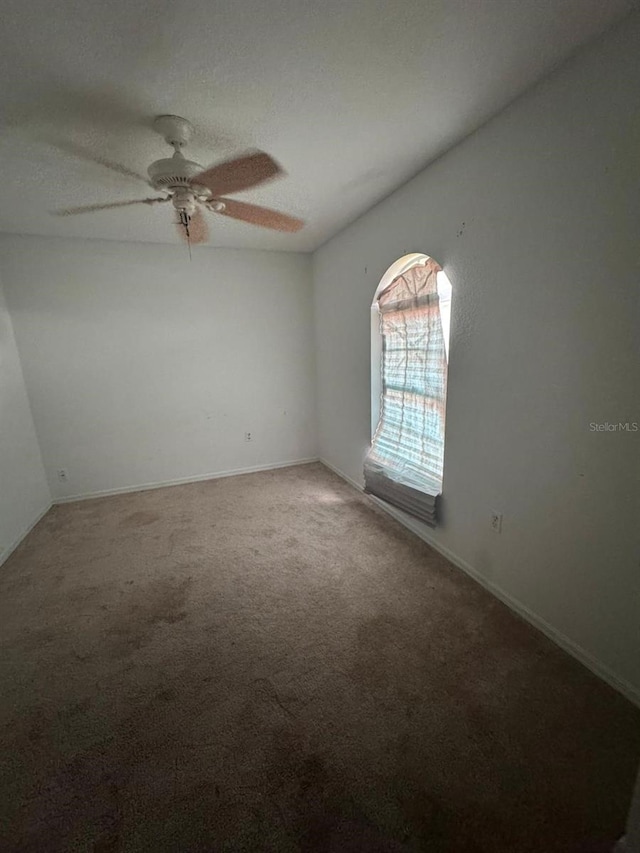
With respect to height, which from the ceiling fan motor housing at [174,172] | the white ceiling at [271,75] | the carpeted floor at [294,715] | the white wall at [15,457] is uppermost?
the white ceiling at [271,75]

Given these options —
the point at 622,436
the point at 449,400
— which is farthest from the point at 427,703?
the point at 449,400

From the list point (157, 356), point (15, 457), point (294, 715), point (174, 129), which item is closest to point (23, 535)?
point (15, 457)

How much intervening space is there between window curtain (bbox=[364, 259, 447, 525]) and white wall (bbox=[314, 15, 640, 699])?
0.59ft

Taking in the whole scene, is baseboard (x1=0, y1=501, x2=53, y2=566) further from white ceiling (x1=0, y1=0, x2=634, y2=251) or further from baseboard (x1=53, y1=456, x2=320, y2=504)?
white ceiling (x1=0, y1=0, x2=634, y2=251)

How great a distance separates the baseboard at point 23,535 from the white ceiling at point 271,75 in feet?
7.88

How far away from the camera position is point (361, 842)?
3.25 feet

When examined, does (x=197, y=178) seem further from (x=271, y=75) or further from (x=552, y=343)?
(x=552, y=343)

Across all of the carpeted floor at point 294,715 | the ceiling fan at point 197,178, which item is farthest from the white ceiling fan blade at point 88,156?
the carpeted floor at point 294,715

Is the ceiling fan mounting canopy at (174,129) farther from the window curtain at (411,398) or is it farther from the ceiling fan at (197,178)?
the window curtain at (411,398)

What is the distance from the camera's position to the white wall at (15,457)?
260cm

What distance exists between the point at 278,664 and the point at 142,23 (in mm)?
2441

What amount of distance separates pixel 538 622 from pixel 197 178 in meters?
2.84

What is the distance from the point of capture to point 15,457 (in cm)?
280

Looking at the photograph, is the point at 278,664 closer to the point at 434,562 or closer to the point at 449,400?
the point at 434,562
